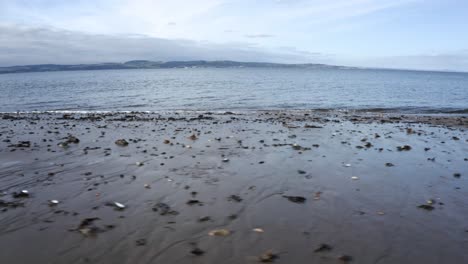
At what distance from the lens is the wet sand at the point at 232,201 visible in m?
6.12

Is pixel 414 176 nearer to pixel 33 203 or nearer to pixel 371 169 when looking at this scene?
pixel 371 169

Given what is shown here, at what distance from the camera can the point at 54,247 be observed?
610 centimetres

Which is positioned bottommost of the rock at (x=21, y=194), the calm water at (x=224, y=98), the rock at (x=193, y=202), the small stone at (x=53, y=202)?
the calm water at (x=224, y=98)

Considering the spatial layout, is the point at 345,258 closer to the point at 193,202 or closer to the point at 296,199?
the point at 296,199

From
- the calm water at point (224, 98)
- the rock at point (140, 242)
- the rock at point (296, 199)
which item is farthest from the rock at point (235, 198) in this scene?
the calm water at point (224, 98)

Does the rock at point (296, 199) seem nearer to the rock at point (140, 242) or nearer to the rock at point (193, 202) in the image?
the rock at point (193, 202)

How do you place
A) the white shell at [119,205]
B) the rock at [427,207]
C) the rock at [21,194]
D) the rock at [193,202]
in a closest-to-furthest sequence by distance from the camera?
the white shell at [119,205]
the rock at [427,207]
the rock at [193,202]
the rock at [21,194]

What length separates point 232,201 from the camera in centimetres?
842

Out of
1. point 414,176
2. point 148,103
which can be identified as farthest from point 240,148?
point 148,103

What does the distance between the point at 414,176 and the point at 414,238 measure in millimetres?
4798

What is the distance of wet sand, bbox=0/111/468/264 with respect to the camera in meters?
6.12

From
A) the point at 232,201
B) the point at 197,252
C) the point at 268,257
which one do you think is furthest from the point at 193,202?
the point at 268,257

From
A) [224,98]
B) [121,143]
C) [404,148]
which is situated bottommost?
[224,98]

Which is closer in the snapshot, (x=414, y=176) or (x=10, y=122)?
(x=414, y=176)
